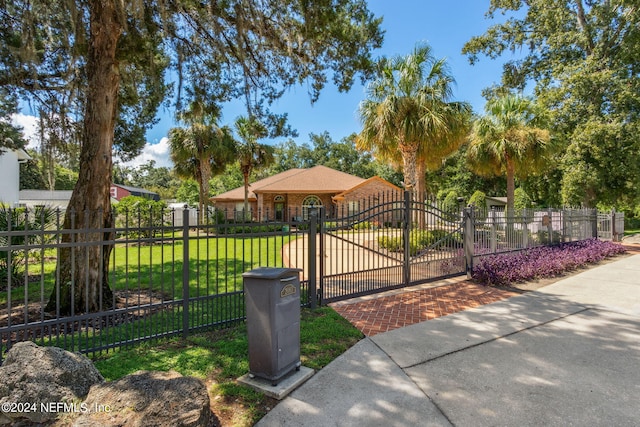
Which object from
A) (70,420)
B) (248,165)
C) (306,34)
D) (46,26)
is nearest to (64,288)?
(70,420)

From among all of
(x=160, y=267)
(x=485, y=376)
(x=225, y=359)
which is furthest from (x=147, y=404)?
(x=160, y=267)

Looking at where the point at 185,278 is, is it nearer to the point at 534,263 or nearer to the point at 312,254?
the point at 312,254

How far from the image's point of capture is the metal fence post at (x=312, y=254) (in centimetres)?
607

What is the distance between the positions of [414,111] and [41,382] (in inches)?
512

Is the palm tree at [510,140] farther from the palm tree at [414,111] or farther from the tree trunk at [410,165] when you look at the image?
the tree trunk at [410,165]

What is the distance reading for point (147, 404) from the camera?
98.7 inches

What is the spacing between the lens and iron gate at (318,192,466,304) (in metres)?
6.68

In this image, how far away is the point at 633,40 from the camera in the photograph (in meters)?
17.3

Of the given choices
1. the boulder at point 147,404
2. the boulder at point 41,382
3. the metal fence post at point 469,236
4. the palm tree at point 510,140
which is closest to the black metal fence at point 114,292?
the boulder at point 41,382

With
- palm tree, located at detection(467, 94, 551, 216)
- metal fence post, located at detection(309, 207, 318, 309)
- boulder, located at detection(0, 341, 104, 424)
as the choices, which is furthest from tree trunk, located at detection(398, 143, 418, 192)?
boulder, located at detection(0, 341, 104, 424)

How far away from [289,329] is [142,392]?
4.81ft

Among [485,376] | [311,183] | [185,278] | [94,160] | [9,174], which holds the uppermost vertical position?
[311,183]

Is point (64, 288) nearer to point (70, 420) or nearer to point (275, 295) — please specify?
point (70, 420)

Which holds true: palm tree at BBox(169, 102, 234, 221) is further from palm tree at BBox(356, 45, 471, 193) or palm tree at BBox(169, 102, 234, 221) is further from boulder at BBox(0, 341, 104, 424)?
boulder at BBox(0, 341, 104, 424)
